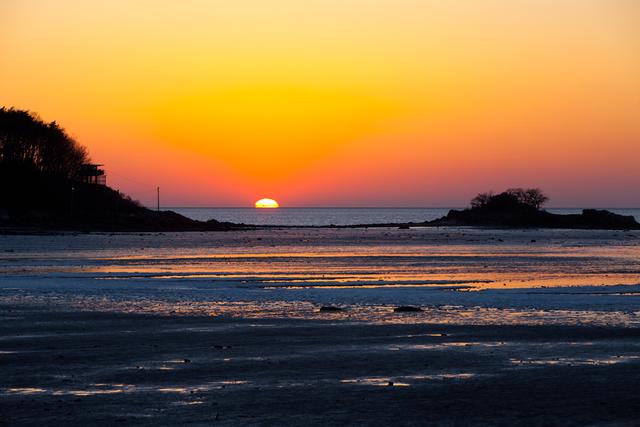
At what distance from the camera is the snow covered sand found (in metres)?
13.6

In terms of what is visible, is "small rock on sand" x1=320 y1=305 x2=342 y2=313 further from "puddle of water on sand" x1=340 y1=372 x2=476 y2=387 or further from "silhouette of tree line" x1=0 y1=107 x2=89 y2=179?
"silhouette of tree line" x1=0 y1=107 x2=89 y2=179

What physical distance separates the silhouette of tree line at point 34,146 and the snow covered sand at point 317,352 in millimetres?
125417

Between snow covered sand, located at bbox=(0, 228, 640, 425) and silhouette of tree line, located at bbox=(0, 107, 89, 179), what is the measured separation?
411ft

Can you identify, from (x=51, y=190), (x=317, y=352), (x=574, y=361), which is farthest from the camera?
(x=51, y=190)

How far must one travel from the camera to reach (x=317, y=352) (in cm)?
1917

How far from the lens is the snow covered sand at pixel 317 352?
13.6 metres

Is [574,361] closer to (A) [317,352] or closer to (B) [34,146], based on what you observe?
(A) [317,352]

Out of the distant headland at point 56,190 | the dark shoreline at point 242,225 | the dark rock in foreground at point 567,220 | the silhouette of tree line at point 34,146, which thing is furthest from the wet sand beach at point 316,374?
the dark rock in foreground at point 567,220

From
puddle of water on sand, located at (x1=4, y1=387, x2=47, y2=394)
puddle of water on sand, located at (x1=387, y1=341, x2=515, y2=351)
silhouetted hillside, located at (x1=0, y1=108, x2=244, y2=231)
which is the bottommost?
puddle of water on sand, located at (x1=387, y1=341, x2=515, y2=351)

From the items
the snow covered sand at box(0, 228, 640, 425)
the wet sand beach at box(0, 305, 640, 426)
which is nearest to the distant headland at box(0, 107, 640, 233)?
the snow covered sand at box(0, 228, 640, 425)

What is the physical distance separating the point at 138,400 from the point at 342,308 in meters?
14.9

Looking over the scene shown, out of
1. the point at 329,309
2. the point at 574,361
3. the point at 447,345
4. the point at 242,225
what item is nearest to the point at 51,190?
the point at 242,225

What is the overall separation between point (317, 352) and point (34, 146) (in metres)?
152

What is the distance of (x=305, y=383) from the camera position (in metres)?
15.6
